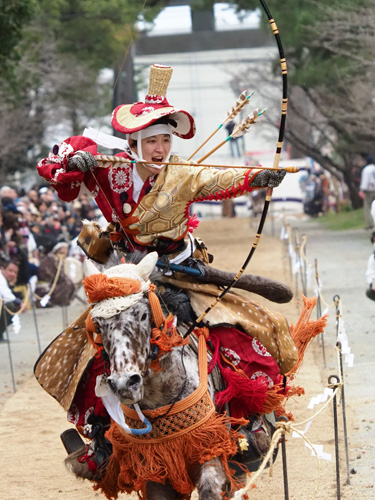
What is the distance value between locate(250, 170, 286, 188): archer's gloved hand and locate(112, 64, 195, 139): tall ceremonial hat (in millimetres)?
726

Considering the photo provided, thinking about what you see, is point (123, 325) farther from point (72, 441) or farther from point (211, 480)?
point (72, 441)

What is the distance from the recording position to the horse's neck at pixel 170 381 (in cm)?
480

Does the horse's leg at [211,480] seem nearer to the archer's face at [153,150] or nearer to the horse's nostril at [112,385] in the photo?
the horse's nostril at [112,385]

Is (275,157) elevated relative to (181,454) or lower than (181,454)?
elevated

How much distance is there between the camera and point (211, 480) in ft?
15.8

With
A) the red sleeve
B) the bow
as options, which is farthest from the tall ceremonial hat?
the bow

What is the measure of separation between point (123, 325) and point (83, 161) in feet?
3.45

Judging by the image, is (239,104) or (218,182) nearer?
(218,182)

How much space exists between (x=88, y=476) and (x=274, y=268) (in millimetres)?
14090

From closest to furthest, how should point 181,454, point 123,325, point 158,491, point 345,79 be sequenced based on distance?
point 123,325
point 181,454
point 158,491
point 345,79

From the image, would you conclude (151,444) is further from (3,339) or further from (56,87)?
(56,87)

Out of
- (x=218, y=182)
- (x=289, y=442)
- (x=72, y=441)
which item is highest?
(x=218, y=182)

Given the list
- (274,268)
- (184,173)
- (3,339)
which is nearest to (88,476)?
(184,173)

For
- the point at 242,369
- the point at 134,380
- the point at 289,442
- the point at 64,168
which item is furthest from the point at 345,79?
the point at 134,380
